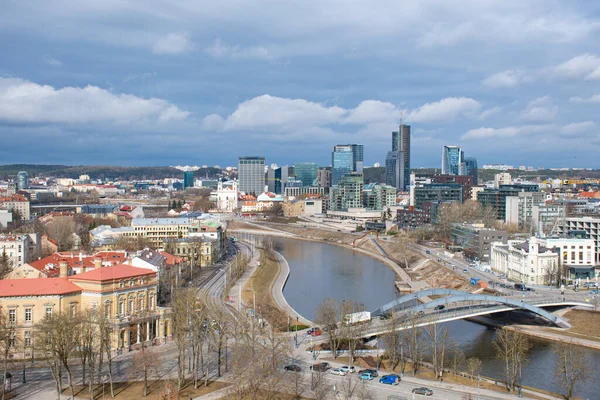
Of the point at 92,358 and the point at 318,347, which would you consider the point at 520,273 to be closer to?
the point at 318,347

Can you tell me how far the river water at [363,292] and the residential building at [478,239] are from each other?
548 cm

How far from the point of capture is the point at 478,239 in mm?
41469

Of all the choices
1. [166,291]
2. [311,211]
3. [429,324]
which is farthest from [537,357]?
[311,211]

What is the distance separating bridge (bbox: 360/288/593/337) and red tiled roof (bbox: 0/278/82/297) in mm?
9305

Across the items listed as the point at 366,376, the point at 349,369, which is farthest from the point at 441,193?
the point at 366,376

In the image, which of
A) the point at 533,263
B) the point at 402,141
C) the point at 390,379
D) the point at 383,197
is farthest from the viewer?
the point at 402,141

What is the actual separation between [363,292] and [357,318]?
11188 millimetres

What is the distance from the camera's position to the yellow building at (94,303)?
19.3 metres

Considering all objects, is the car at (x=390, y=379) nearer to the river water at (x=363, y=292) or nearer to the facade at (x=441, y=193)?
the river water at (x=363, y=292)

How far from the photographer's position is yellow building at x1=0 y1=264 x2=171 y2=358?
19.3m

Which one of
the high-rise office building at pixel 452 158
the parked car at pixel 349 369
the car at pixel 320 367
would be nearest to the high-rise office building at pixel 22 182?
the high-rise office building at pixel 452 158

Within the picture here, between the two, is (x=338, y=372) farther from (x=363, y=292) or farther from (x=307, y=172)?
(x=307, y=172)

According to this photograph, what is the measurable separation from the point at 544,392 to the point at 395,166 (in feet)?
383

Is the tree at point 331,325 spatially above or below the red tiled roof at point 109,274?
below
